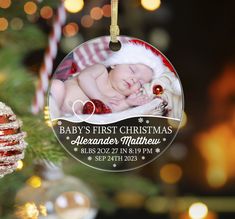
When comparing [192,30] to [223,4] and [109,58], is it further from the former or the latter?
[109,58]

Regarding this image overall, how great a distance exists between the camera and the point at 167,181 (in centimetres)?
81

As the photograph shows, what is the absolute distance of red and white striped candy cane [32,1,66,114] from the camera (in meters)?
0.73

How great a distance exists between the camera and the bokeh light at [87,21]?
76 centimetres

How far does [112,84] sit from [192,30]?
0.56 feet

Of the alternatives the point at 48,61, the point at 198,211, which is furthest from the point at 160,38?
the point at 198,211

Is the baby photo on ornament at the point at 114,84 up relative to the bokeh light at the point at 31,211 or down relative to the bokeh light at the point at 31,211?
up

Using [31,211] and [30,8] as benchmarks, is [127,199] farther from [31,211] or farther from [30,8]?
[30,8]

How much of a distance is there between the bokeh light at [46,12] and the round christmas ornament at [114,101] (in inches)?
3.8

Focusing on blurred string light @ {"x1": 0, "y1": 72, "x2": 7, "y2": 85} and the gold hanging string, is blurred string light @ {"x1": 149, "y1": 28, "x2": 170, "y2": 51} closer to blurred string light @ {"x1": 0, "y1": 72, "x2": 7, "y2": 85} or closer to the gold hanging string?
the gold hanging string

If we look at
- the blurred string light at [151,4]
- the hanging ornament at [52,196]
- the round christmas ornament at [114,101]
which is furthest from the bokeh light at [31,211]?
the blurred string light at [151,4]

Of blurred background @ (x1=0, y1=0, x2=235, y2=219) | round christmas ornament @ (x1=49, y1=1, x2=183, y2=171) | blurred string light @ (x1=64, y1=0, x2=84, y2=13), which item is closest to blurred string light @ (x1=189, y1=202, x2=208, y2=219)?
blurred background @ (x1=0, y1=0, x2=235, y2=219)

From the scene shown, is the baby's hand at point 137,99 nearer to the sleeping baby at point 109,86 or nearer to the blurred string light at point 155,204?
the sleeping baby at point 109,86

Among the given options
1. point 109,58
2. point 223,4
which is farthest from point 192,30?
point 109,58

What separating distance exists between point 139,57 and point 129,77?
0.03m
